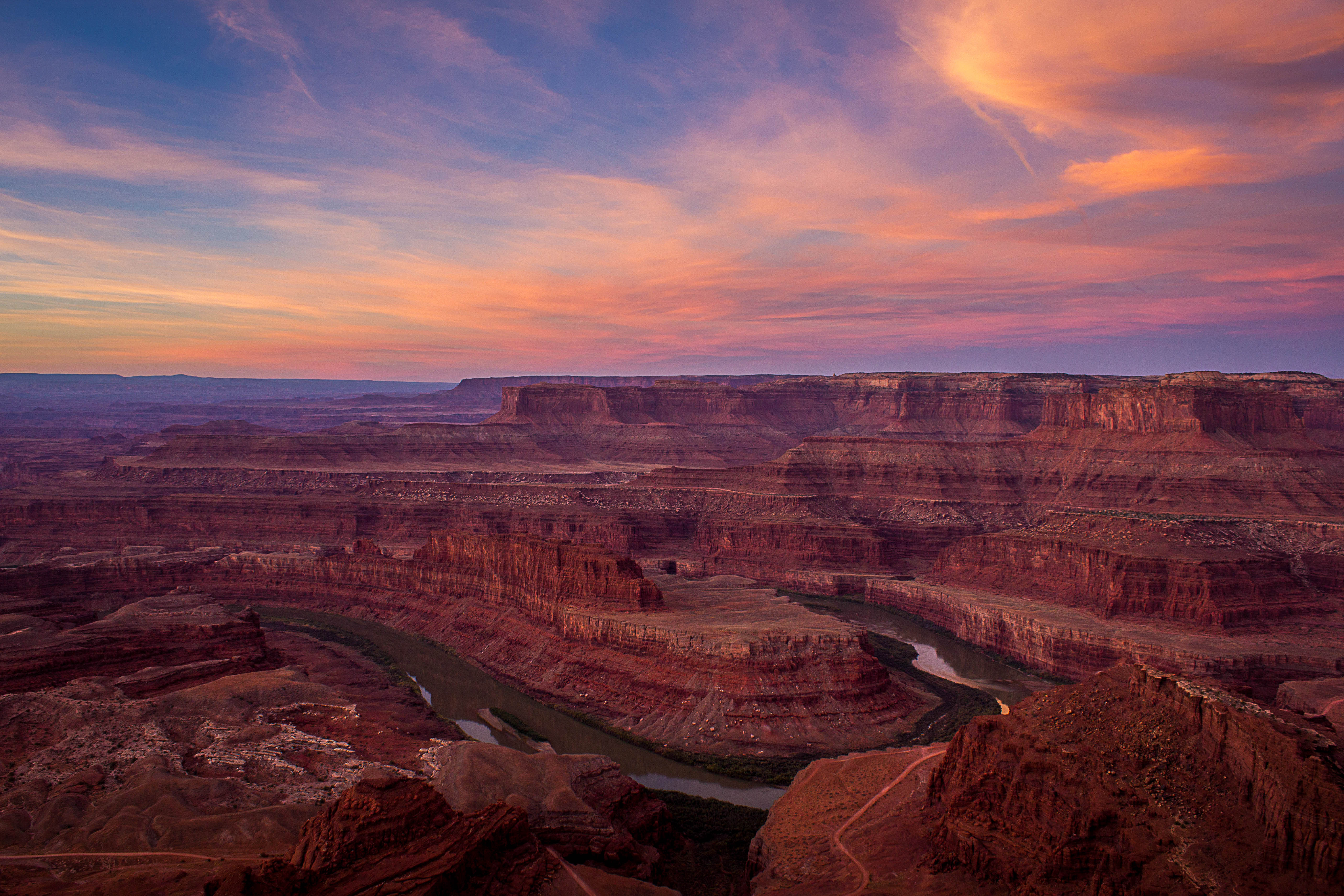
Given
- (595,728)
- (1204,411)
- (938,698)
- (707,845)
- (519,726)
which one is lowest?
(519,726)

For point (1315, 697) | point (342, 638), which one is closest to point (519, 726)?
point (342, 638)

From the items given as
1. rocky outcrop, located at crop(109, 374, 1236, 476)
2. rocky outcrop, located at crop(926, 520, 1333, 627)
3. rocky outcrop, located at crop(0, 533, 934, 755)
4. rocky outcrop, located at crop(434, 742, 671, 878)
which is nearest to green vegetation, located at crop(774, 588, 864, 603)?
rocky outcrop, located at crop(0, 533, 934, 755)

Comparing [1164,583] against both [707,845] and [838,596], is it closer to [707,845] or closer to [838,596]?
[838,596]

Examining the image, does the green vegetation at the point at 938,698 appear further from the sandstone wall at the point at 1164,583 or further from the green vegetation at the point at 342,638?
the green vegetation at the point at 342,638

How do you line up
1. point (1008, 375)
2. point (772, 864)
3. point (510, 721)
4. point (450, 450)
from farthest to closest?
point (1008, 375), point (450, 450), point (510, 721), point (772, 864)

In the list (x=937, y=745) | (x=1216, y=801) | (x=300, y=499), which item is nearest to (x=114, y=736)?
(x=937, y=745)

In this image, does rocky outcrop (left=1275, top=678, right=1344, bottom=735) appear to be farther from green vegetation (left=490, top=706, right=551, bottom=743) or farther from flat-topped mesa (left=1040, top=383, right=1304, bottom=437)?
flat-topped mesa (left=1040, top=383, right=1304, bottom=437)

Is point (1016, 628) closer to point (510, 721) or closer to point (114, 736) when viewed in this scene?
point (510, 721)
